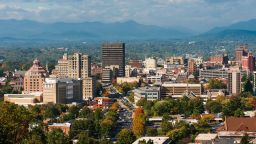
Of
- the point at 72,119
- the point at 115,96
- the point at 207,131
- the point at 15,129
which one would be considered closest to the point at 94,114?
the point at 72,119

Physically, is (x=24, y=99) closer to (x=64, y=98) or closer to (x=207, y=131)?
(x=64, y=98)

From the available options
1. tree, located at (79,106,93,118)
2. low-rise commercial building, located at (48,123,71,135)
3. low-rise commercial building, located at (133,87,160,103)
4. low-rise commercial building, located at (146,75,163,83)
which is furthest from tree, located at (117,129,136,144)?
low-rise commercial building, located at (146,75,163,83)

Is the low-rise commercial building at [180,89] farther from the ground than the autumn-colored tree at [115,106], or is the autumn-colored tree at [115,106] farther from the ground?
the low-rise commercial building at [180,89]

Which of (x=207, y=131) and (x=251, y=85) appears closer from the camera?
(x=207, y=131)

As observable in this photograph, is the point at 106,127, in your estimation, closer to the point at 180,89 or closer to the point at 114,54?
the point at 180,89

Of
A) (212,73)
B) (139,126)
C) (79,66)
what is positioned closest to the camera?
(139,126)

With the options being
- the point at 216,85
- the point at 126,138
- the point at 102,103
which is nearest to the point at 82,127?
the point at 126,138

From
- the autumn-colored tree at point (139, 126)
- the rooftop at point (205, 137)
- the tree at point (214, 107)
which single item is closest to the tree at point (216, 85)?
the tree at point (214, 107)

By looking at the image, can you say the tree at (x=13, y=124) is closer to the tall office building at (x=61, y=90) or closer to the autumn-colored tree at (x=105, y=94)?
the tall office building at (x=61, y=90)

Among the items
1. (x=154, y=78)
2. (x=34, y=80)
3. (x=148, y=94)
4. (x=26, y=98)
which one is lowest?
(x=26, y=98)
